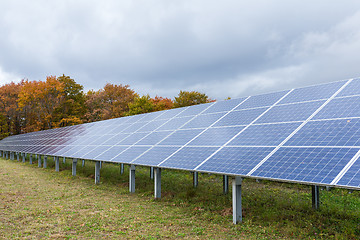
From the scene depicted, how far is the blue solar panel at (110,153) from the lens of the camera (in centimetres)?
1730

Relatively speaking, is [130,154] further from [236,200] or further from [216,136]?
[236,200]

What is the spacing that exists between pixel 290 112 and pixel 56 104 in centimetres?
5711

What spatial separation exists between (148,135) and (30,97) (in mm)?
49084

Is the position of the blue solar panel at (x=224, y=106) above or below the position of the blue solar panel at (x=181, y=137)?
above

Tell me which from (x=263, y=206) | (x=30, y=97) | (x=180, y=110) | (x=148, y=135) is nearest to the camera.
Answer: (x=263, y=206)

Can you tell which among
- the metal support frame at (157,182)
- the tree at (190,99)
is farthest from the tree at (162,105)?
the metal support frame at (157,182)

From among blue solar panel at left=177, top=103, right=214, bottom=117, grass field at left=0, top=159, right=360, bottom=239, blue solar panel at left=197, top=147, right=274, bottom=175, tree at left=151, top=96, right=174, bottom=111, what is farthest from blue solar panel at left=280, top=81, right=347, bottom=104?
tree at left=151, top=96, right=174, bottom=111

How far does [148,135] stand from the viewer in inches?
730

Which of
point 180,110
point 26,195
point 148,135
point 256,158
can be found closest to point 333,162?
point 256,158

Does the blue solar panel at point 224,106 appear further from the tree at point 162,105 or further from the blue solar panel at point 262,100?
the tree at point 162,105

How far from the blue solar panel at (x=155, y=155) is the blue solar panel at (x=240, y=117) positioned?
10.1 feet

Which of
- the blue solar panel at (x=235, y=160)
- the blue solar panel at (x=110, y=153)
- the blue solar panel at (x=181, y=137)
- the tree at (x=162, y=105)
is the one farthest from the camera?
the tree at (x=162, y=105)

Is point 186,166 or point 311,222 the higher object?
point 186,166

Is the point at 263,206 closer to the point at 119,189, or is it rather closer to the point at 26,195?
the point at 119,189
